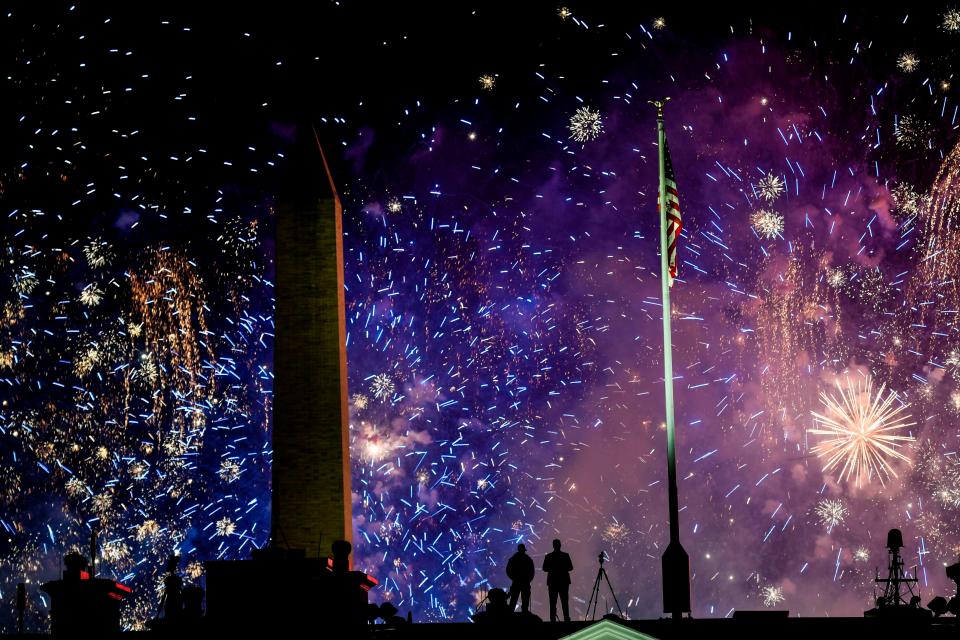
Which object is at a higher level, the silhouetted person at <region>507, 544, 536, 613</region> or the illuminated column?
the illuminated column

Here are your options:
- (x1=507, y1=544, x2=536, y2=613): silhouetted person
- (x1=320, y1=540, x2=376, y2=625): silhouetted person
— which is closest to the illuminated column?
(x1=507, y1=544, x2=536, y2=613): silhouetted person

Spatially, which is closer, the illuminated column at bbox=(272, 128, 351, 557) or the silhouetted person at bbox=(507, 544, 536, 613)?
the silhouetted person at bbox=(507, 544, 536, 613)

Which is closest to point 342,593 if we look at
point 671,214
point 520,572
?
point 520,572

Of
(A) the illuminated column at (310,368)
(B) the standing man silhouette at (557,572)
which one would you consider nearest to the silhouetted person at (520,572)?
(B) the standing man silhouette at (557,572)

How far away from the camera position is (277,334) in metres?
26.9

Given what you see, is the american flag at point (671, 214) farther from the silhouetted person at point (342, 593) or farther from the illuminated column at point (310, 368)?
the silhouetted person at point (342, 593)

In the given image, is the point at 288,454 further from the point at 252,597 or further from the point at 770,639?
the point at 770,639

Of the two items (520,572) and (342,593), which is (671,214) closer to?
(520,572)

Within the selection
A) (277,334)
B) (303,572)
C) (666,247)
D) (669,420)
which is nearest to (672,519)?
(669,420)

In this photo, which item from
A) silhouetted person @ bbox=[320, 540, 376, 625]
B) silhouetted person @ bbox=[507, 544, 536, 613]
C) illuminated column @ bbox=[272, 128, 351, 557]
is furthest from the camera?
illuminated column @ bbox=[272, 128, 351, 557]

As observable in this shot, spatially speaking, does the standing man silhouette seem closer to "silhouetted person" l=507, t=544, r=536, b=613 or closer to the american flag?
"silhouetted person" l=507, t=544, r=536, b=613

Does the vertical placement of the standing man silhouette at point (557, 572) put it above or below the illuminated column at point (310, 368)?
below

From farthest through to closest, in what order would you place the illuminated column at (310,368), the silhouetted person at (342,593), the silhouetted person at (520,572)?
the illuminated column at (310,368), the silhouetted person at (520,572), the silhouetted person at (342,593)

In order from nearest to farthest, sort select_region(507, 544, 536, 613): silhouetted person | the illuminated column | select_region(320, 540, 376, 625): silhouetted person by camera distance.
A: 1. select_region(320, 540, 376, 625): silhouetted person
2. select_region(507, 544, 536, 613): silhouetted person
3. the illuminated column
